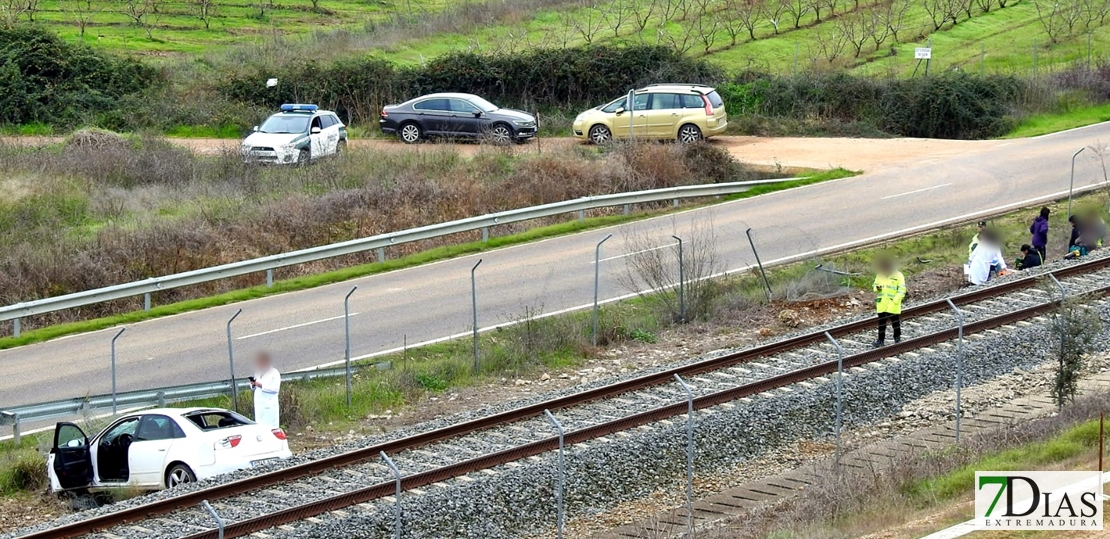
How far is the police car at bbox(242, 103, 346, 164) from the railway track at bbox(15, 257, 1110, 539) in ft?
55.4

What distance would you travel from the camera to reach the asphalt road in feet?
68.7

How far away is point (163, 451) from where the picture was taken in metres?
15.7

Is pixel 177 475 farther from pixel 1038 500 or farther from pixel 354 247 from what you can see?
pixel 354 247

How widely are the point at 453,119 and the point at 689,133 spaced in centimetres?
659

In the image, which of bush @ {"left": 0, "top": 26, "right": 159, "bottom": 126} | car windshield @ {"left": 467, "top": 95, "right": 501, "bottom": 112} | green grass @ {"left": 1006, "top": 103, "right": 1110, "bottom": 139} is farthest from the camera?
bush @ {"left": 0, "top": 26, "right": 159, "bottom": 126}

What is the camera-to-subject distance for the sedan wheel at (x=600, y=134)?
35875mm

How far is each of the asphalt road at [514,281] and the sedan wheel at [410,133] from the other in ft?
33.5

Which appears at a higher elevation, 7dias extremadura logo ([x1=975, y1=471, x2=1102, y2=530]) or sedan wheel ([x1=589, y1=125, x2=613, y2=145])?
sedan wheel ([x1=589, y1=125, x2=613, y2=145])

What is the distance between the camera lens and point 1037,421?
16.7m

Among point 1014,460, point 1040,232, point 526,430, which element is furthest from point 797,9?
point 1014,460

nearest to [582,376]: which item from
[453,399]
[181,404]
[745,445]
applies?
[453,399]

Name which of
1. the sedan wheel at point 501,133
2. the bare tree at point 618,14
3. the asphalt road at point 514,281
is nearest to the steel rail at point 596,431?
the asphalt road at point 514,281

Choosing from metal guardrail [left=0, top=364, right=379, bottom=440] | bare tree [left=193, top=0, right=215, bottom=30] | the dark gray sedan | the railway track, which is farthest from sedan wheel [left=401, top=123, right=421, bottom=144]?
bare tree [left=193, top=0, right=215, bottom=30]

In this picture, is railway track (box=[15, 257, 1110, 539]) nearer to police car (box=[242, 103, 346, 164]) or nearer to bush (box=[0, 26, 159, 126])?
police car (box=[242, 103, 346, 164])
